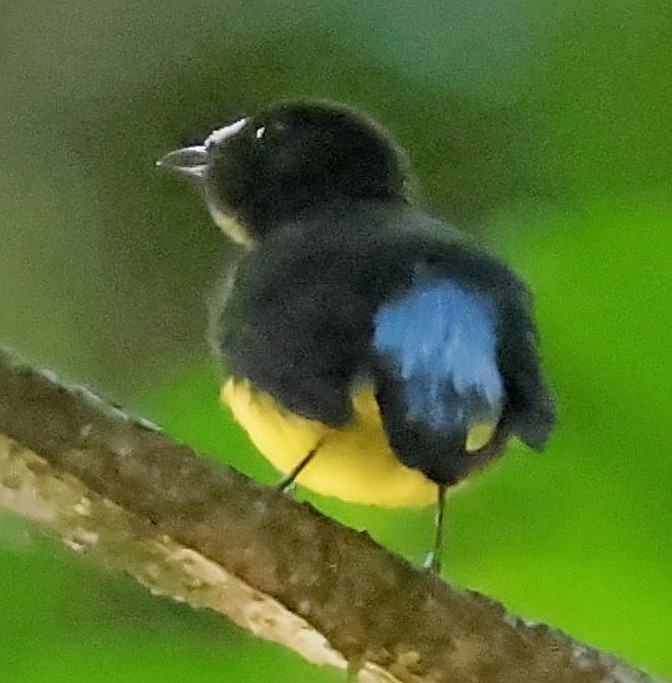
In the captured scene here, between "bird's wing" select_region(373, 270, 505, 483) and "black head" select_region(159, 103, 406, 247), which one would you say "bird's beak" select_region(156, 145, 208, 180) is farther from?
"bird's wing" select_region(373, 270, 505, 483)

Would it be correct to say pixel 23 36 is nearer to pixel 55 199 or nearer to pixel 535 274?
pixel 55 199

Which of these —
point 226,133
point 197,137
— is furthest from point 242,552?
point 197,137

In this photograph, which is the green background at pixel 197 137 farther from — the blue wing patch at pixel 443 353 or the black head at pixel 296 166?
the blue wing patch at pixel 443 353

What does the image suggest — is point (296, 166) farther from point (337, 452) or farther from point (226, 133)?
point (337, 452)

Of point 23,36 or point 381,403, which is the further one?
point 23,36

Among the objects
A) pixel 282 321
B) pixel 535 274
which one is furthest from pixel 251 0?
pixel 282 321

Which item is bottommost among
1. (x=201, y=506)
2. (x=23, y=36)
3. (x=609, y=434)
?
(x=201, y=506)
